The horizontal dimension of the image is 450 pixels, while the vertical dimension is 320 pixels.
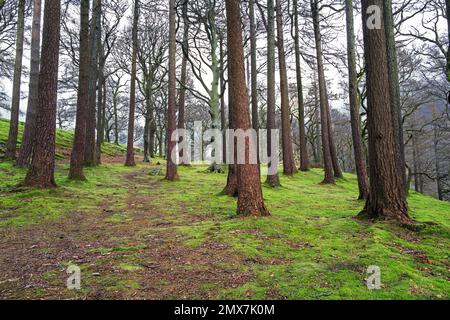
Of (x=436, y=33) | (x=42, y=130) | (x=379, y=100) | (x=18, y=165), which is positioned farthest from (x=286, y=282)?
(x=436, y=33)

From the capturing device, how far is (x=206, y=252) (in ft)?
13.7

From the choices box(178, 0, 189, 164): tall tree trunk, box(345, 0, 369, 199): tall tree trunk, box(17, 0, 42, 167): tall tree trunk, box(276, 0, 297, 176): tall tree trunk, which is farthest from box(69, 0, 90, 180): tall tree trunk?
box(345, 0, 369, 199): tall tree trunk

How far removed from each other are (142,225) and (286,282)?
11.6ft

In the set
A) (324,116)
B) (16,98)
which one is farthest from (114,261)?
(324,116)

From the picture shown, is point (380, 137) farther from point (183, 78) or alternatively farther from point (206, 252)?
point (183, 78)

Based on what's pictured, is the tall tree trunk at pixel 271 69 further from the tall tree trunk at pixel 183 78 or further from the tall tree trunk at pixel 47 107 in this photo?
the tall tree trunk at pixel 47 107

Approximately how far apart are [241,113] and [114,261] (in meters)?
3.59

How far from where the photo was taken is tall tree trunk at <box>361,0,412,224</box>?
556 cm

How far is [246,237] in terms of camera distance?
15.7 feet

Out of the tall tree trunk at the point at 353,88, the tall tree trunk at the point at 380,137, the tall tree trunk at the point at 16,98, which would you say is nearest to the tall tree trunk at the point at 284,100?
the tall tree trunk at the point at 353,88

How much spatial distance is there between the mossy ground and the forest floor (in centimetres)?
1

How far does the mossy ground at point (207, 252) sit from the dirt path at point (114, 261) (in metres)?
0.01

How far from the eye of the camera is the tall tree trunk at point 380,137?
219 inches

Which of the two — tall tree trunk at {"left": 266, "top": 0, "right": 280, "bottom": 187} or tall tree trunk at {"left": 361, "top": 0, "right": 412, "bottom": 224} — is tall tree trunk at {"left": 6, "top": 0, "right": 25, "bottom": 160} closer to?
tall tree trunk at {"left": 266, "top": 0, "right": 280, "bottom": 187}
